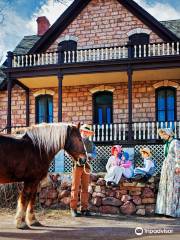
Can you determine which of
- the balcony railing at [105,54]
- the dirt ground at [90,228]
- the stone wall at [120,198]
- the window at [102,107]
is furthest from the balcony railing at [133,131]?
the dirt ground at [90,228]

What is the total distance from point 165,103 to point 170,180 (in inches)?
382

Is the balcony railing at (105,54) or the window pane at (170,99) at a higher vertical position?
the balcony railing at (105,54)

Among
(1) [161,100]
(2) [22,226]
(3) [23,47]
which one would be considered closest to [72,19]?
(3) [23,47]

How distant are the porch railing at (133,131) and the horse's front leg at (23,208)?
9260mm

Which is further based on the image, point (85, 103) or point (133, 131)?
point (85, 103)

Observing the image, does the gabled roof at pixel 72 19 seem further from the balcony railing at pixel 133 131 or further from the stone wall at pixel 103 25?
the balcony railing at pixel 133 131

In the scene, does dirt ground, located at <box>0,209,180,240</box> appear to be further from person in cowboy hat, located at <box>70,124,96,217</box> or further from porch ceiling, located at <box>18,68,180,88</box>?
porch ceiling, located at <box>18,68,180,88</box>

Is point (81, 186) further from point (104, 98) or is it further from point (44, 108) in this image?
point (44, 108)

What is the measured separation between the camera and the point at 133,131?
54.3ft

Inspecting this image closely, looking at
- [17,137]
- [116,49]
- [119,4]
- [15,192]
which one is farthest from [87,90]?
[17,137]

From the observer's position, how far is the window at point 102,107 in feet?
62.3

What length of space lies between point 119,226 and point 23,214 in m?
1.69

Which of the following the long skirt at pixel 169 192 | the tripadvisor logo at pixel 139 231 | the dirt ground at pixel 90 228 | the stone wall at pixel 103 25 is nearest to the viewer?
the dirt ground at pixel 90 228

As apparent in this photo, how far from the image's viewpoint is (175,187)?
8883 mm
